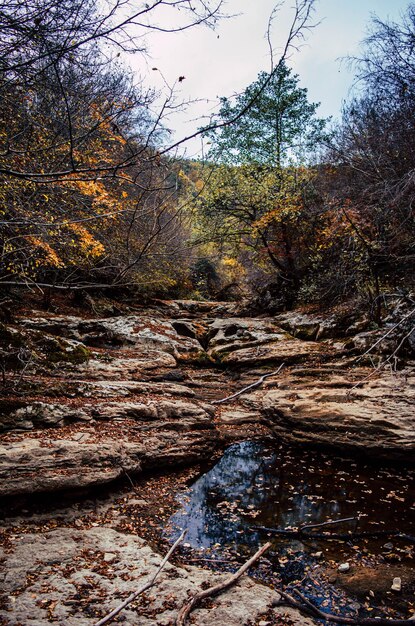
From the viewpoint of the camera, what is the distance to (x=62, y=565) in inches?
130

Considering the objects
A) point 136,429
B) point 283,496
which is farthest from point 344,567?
point 136,429

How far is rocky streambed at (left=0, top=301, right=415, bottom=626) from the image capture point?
3086mm

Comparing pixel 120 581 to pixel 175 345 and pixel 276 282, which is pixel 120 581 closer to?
pixel 175 345

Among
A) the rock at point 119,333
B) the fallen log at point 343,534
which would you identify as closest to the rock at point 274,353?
the rock at point 119,333

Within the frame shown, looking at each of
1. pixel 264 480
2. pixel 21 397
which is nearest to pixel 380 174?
pixel 264 480

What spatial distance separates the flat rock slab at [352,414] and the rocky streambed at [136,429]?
0.03 meters

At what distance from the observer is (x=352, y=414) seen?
21.3 ft

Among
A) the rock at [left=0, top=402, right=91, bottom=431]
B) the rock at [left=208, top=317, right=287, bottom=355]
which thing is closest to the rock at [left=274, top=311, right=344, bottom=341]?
the rock at [left=208, top=317, right=287, bottom=355]

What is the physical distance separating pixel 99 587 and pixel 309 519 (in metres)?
2.76

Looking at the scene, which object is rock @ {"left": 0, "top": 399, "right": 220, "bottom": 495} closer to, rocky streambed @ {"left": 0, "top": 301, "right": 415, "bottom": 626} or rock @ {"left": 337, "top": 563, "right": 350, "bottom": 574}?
rocky streambed @ {"left": 0, "top": 301, "right": 415, "bottom": 626}

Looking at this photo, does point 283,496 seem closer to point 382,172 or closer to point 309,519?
point 309,519

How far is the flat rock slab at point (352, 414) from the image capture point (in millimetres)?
5996

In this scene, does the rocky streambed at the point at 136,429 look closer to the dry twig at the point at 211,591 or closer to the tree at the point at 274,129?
the dry twig at the point at 211,591

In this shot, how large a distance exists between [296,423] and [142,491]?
338 centimetres
